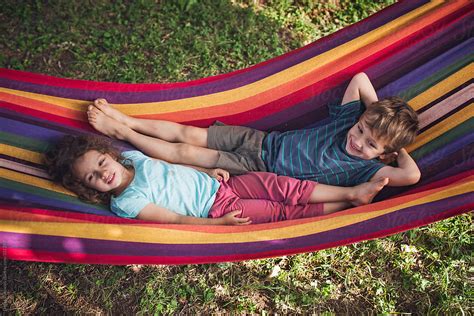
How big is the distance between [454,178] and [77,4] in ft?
10.0

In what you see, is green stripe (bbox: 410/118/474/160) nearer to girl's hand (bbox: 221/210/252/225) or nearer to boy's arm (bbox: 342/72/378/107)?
boy's arm (bbox: 342/72/378/107)

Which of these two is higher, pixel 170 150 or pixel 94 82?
pixel 94 82

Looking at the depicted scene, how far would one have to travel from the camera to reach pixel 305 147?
2.29 metres

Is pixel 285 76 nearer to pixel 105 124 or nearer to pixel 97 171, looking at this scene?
pixel 105 124

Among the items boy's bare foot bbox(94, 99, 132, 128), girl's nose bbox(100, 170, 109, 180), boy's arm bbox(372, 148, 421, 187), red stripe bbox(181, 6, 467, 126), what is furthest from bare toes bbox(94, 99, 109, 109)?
boy's arm bbox(372, 148, 421, 187)

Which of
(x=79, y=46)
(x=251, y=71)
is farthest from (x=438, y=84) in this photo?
(x=79, y=46)

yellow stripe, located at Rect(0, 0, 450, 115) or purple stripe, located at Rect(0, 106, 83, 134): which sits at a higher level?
yellow stripe, located at Rect(0, 0, 450, 115)

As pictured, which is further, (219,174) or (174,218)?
(219,174)

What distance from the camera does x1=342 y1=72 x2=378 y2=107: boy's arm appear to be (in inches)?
88.1

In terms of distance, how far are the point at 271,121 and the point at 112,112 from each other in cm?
82

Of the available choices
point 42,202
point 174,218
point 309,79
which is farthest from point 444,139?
point 42,202

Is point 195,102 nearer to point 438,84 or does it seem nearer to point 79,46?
point 438,84

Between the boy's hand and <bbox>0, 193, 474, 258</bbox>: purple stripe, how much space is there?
46cm

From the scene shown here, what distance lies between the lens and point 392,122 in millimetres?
2033
